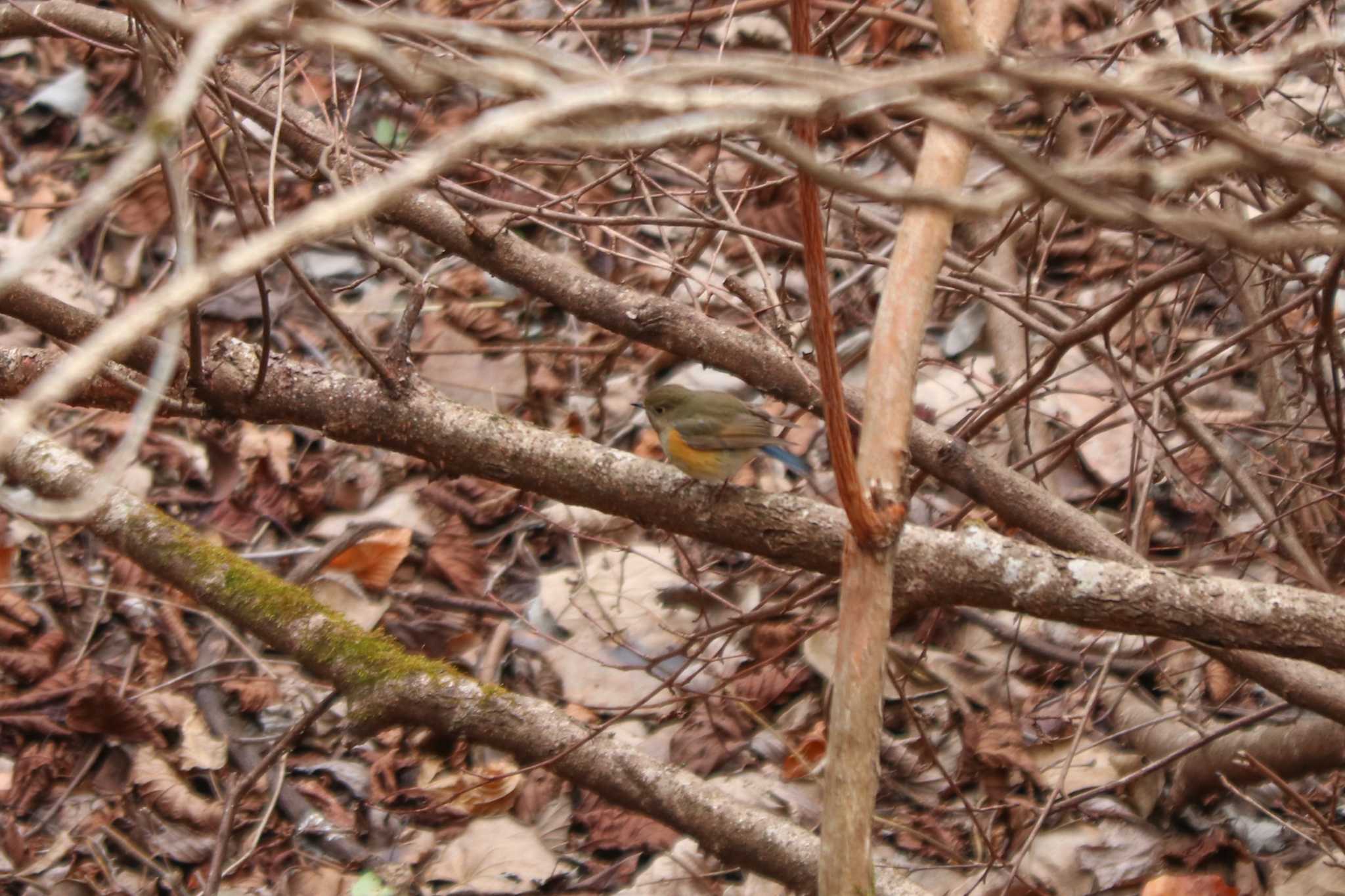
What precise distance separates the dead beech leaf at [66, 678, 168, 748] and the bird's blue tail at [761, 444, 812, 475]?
2.43 meters

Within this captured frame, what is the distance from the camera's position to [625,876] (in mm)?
3975

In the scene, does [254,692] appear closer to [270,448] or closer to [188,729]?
[188,729]

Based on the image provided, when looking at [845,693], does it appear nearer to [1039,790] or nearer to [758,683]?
[1039,790]

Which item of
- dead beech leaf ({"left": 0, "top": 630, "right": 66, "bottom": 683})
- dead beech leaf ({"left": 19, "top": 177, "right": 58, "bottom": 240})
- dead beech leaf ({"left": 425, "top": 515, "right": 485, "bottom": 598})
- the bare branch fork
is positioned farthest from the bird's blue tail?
dead beech leaf ({"left": 19, "top": 177, "right": 58, "bottom": 240})

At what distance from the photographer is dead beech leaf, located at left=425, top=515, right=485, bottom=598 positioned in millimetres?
5094

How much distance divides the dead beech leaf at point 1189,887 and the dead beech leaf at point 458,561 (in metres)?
2.76

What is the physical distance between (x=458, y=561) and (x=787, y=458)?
1713 millimetres

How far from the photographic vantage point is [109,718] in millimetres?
4480

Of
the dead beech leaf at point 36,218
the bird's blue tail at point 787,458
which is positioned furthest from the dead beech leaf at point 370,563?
the dead beech leaf at point 36,218

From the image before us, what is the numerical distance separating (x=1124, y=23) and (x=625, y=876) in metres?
3.20

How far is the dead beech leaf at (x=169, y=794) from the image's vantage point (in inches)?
168

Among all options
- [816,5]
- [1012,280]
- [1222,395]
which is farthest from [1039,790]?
[816,5]

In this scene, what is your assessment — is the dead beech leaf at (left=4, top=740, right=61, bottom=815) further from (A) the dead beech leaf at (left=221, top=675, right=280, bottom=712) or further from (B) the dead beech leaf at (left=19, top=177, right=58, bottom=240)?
(B) the dead beech leaf at (left=19, top=177, right=58, bottom=240)

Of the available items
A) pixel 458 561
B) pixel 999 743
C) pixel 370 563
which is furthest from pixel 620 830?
pixel 370 563
